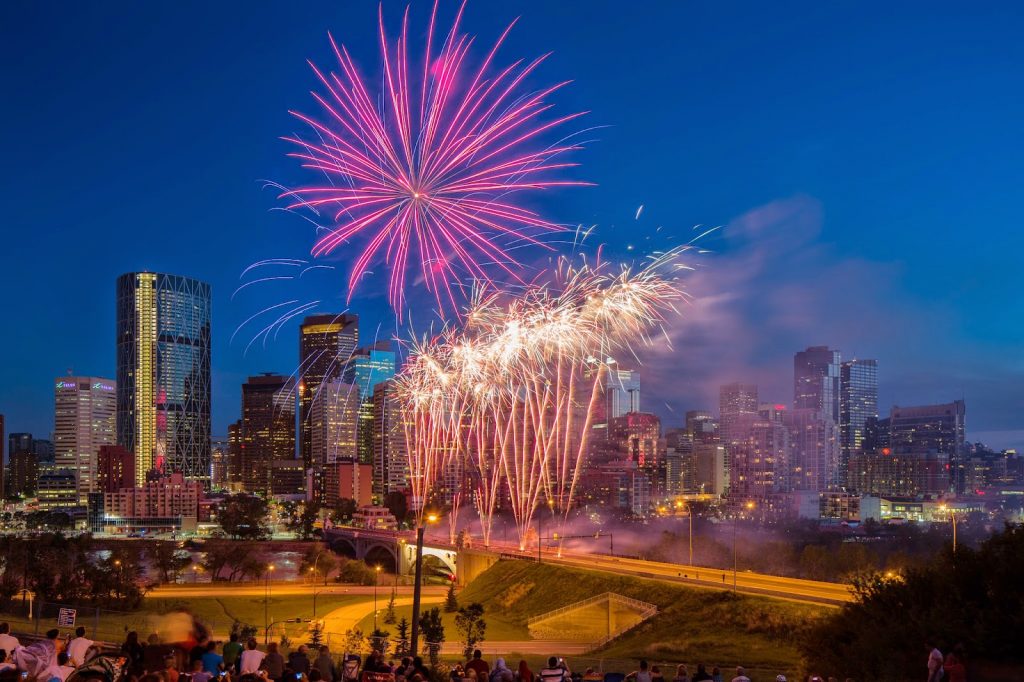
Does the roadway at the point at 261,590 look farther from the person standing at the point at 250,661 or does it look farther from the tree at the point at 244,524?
the person standing at the point at 250,661

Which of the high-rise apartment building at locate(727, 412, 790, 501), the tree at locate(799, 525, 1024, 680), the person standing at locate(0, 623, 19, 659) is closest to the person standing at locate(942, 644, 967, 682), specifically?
the tree at locate(799, 525, 1024, 680)

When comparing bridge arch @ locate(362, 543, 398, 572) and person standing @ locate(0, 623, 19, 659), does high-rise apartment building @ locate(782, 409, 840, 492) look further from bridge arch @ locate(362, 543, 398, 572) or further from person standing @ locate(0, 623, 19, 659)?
person standing @ locate(0, 623, 19, 659)

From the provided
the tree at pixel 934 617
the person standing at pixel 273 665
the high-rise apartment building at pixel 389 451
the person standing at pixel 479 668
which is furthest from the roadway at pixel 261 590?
the high-rise apartment building at pixel 389 451

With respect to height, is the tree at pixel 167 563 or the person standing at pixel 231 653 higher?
the person standing at pixel 231 653

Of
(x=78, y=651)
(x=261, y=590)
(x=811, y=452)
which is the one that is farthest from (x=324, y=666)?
(x=811, y=452)

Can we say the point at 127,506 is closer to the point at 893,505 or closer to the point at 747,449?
the point at 747,449

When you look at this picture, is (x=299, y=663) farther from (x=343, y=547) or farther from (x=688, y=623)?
(x=343, y=547)

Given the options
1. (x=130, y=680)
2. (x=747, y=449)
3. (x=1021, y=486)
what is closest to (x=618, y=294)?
(x=130, y=680)

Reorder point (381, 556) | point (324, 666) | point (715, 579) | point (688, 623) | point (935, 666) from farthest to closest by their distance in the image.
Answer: point (381, 556)
point (715, 579)
point (688, 623)
point (935, 666)
point (324, 666)
